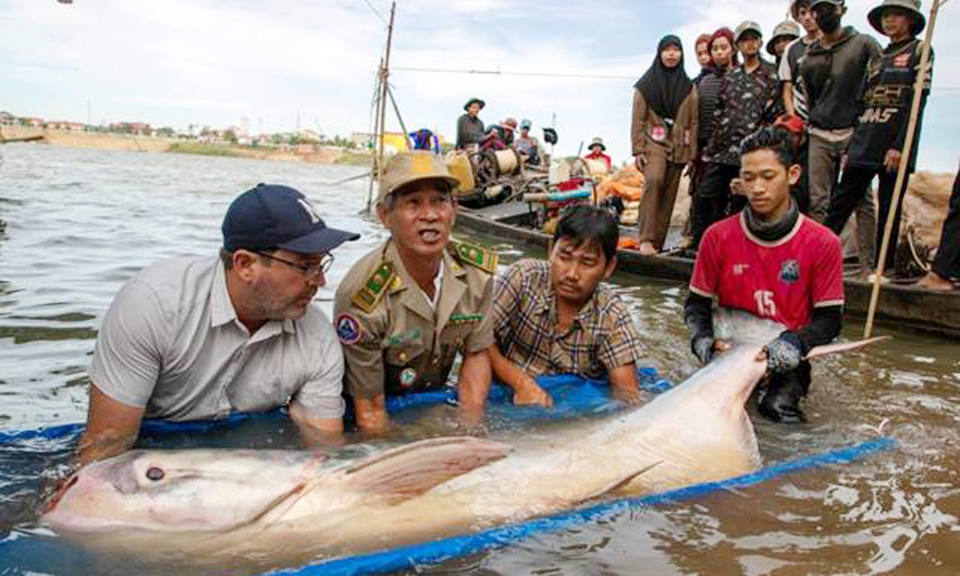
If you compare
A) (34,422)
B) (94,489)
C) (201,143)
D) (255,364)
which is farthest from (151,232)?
(201,143)

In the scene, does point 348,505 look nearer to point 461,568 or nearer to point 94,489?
point 461,568

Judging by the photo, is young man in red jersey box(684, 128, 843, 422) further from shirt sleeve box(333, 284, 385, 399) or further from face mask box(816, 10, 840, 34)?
face mask box(816, 10, 840, 34)

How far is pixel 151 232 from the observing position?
11.4m

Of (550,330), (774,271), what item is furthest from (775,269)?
(550,330)

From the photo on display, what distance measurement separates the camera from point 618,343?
13.5 feet

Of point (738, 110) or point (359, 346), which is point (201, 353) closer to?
point (359, 346)

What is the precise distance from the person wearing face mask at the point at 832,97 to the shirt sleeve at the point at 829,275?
9.39 ft

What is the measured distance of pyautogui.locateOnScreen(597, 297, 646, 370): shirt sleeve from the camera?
4.11m

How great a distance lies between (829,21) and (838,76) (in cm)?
44

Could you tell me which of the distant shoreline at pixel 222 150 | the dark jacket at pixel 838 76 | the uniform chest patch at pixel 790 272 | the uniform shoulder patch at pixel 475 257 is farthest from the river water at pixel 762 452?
the distant shoreline at pixel 222 150

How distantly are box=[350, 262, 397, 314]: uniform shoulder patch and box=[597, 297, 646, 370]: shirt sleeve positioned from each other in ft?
4.30

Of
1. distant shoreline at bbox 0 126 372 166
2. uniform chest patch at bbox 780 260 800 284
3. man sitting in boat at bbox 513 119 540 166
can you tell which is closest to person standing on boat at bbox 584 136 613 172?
man sitting in boat at bbox 513 119 540 166

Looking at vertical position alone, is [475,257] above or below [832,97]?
below

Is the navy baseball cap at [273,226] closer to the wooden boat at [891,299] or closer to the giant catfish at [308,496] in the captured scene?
the giant catfish at [308,496]
